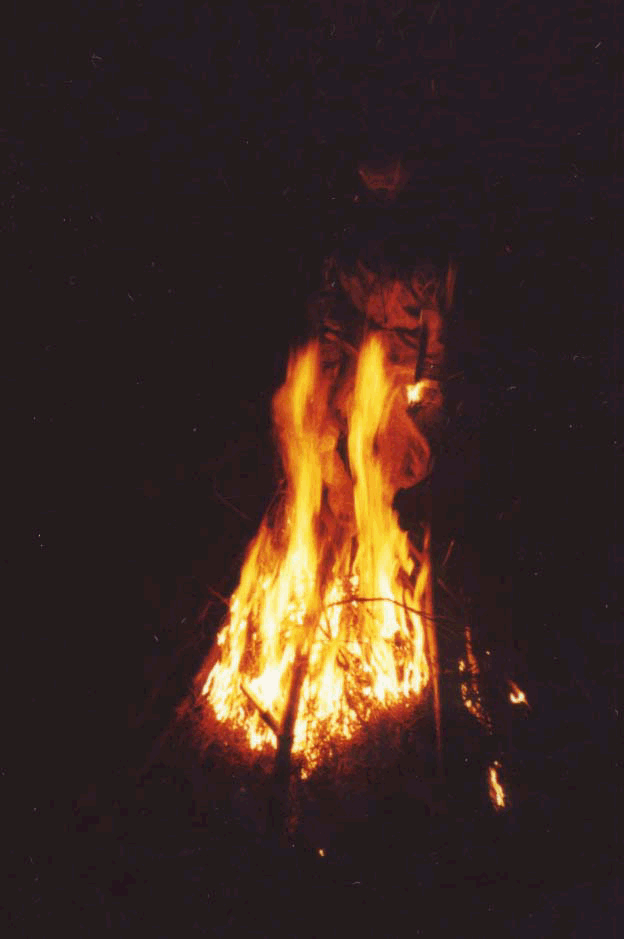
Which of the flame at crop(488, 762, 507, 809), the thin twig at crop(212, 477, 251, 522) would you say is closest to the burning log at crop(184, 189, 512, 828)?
the flame at crop(488, 762, 507, 809)

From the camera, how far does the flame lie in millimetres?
1824

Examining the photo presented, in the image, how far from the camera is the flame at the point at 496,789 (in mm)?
1824

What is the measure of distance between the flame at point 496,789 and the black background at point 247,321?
23 cm

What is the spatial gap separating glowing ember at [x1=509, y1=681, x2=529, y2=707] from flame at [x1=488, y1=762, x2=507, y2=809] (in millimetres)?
357

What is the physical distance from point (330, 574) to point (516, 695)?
1014 mm

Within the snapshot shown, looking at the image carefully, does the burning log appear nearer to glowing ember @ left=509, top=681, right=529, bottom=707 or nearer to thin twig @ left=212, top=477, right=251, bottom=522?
glowing ember @ left=509, top=681, right=529, bottom=707

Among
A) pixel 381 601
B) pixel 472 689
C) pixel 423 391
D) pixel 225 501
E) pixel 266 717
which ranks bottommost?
pixel 266 717

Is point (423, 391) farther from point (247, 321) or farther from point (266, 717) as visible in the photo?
point (266, 717)

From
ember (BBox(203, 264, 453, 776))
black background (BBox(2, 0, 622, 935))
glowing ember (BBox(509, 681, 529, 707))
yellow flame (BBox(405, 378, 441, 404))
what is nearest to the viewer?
black background (BBox(2, 0, 622, 935))

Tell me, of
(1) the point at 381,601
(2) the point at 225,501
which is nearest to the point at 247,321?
(2) the point at 225,501

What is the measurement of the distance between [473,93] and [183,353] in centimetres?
172

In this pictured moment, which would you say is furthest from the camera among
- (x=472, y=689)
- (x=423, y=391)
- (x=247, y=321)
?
(x=247, y=321)

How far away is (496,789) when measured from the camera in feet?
6.10

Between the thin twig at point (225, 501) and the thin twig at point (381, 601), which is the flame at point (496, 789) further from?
the thin twig at point (225, 501)
